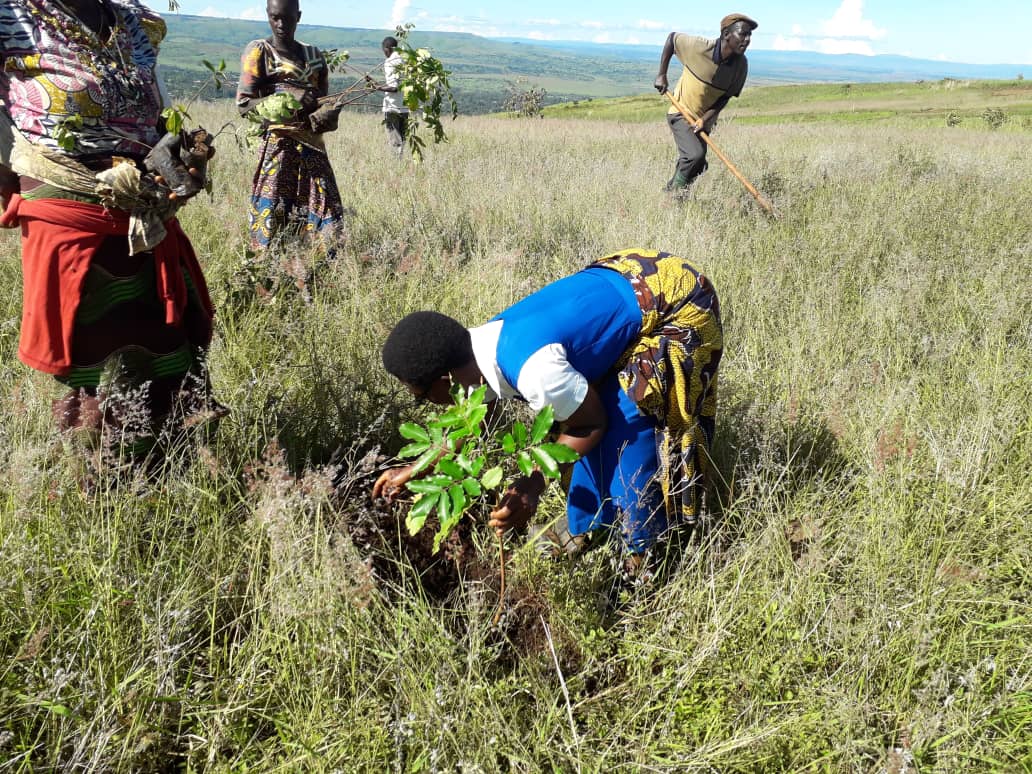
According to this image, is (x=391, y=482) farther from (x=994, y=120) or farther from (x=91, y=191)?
(x=994, y=120)

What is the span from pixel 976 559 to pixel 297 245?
3.36 metres

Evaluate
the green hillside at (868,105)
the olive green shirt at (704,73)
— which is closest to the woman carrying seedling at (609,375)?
the olive green shirt at (704,73)

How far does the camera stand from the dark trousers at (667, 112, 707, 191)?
5.94 meters

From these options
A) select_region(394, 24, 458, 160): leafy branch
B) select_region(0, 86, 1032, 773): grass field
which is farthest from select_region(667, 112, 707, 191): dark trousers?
select_region(394, 24, 458, 160): leafy branch

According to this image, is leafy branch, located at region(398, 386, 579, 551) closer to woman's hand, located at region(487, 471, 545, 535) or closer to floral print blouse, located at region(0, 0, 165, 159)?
woman's hand, located at region(487, 471, 545, 535)

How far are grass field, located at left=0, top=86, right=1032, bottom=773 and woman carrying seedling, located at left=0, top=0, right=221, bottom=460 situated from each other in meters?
0.26

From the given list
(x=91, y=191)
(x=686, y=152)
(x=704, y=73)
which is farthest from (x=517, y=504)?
(x=704, y=73)

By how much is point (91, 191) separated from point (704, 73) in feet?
18.2

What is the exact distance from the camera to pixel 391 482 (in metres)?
1.89

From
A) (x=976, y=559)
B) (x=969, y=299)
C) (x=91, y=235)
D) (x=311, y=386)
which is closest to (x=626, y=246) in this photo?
(x=969, y=299)

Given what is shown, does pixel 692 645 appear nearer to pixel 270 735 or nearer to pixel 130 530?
pixel 270 735

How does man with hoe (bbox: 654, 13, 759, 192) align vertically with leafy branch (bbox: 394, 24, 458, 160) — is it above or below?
above

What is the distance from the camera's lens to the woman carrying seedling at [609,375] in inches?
64.5

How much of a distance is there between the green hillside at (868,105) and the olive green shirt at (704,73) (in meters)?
13.1
